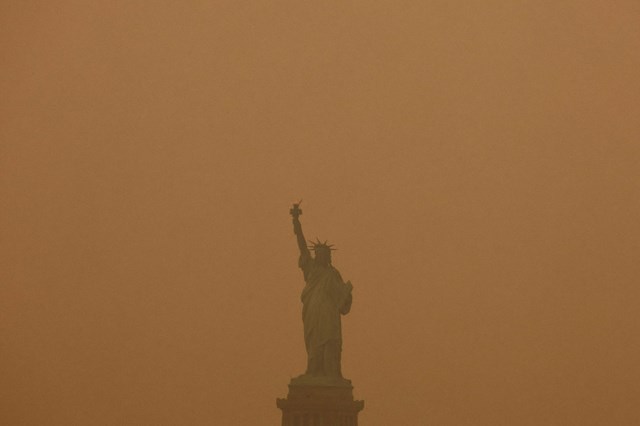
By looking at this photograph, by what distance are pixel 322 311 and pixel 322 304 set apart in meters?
0.18

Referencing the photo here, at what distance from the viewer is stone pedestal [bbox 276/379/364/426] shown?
24562 millimetres

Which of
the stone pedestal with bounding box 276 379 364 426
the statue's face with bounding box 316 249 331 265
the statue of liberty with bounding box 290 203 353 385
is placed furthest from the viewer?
the statue's face with bounding box 316 249 331 265

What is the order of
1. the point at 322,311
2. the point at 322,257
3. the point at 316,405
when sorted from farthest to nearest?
the point at 322,257 < the point at 322,311 < the point at 316,405

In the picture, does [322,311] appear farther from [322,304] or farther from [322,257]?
[322,257]

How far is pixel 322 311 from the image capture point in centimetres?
Result: 2545

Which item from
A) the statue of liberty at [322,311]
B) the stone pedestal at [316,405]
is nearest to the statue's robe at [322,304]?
the statue of liberty at [322,311]

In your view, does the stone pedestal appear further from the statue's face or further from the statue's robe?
the statue's face

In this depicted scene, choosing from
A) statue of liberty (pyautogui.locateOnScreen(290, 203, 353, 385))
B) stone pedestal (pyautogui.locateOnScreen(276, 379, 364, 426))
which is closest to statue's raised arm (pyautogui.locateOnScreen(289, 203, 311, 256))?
statue of liberty (pyautogui.locateOnScreen(290, 203, 353, 385))

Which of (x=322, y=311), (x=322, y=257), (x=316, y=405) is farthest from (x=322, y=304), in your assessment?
(x=316, y=405)

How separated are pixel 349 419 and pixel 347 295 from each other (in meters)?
2.80

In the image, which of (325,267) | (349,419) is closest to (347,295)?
(325,267)

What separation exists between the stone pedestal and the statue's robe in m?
0.93

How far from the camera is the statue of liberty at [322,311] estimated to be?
82.7 feet

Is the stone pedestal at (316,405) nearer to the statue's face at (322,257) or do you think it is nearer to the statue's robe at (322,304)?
the statue's robe at (322,304)
